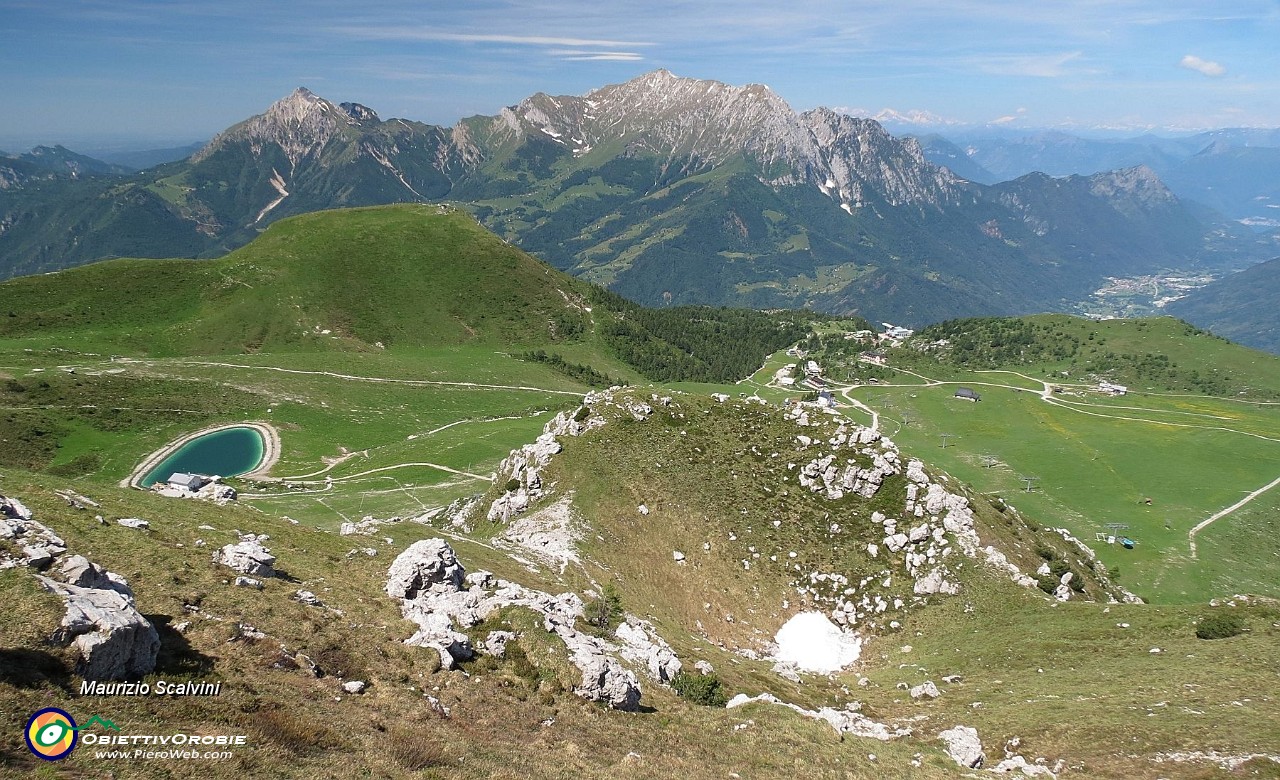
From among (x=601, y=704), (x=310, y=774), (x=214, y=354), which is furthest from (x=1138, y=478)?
(x=214, y=354)

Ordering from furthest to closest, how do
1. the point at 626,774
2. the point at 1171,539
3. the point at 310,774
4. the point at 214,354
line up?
the point at 214,354 → the point at 1171,539 → the point at 626,774 → the point at 310,774

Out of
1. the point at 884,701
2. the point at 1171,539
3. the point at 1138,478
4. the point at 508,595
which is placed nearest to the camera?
the point at 508,595

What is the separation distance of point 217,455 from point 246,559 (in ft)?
317

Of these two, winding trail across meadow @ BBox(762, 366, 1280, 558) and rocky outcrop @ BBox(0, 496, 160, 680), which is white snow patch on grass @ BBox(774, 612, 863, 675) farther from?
winding trail across meadow @ BBox(762, 366, 1280, 558)

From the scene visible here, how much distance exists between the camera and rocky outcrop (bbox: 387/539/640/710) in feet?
93.8

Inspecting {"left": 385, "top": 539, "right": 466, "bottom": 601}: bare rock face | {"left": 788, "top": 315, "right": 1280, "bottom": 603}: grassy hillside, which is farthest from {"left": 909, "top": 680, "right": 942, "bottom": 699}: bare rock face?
{"left": 788, "top": 315, "right": 1280, "bottom": 603}: grassy hillside

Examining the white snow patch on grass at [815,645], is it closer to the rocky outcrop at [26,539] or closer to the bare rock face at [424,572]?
the bare rock face at [424,572]

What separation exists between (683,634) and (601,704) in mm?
17772

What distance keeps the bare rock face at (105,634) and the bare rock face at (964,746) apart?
36170mm

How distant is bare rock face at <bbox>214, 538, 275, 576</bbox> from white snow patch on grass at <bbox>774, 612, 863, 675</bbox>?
37.1 metres

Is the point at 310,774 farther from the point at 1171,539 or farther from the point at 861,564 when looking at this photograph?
the point at 1171,539

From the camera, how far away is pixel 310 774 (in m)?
16.8

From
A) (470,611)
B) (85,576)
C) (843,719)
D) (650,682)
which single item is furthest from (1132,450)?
(85,576)

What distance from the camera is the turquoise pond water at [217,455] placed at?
3915 inches
